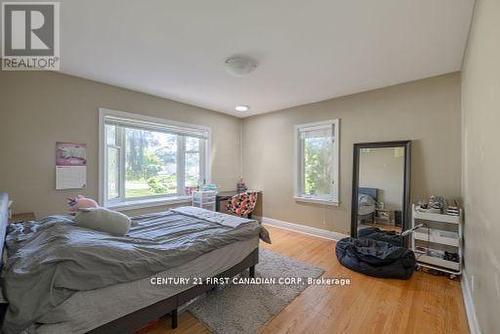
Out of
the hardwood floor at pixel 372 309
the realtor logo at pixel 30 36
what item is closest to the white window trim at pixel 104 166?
the realtor logo at pixel 30 36

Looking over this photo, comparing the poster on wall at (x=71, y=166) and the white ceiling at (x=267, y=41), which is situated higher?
the white ceiling at (x=267, y=41)

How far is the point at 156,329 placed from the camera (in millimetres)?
1758

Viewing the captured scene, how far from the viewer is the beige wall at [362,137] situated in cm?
281

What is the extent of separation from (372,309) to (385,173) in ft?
6.23

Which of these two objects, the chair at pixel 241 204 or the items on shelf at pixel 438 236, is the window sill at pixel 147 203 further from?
the items on shelf at pixel 438 236

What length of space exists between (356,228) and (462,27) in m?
2.65

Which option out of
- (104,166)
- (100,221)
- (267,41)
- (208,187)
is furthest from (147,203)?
(267,41)

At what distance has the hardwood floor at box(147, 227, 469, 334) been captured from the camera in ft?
5.82

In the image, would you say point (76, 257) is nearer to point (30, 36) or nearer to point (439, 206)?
point (30, 36)

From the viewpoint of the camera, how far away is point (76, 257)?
51.9 inches

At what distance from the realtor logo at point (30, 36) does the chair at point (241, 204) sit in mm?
3009

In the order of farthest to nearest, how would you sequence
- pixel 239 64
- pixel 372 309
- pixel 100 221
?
pixel 239 64 → pixel 372 309 → pixel 100 221

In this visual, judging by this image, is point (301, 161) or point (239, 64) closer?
point (239, 64)

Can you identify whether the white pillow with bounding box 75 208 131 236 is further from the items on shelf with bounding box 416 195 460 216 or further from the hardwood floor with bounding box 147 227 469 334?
the items on shelf with bounding box 416 195 460 216
